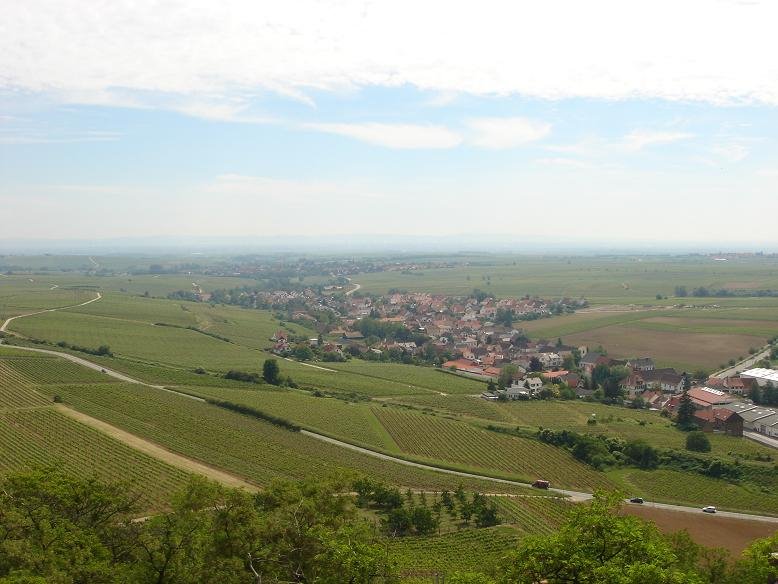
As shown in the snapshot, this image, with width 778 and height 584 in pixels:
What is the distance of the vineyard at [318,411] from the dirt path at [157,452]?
34.0 ft

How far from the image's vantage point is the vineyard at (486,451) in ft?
123

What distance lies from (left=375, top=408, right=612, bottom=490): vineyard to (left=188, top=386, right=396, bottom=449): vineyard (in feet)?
4.55

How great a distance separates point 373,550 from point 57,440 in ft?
93.8

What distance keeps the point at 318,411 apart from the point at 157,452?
47.0ft

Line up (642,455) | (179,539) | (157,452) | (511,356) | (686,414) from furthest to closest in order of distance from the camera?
1. (511,356)
2. (686,414)
3. (642,455)
4. (157,452)
5. (179,539)

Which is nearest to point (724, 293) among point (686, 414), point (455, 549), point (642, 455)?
point (686, 414)

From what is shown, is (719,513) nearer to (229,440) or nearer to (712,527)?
(712,527)

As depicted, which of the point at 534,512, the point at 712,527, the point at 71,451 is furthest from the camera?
the point at 71,451

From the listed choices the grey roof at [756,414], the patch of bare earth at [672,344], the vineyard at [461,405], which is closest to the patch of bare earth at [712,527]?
the vineyard at [461,405]

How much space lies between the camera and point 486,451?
41.1m

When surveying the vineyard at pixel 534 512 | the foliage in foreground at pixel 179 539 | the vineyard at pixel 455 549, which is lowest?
the vineyard at pixel 534 512

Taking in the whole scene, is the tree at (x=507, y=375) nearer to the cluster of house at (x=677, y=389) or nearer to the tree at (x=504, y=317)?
the cluster of house at (x=677, y=389)

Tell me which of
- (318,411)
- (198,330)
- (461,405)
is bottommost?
(461,405)

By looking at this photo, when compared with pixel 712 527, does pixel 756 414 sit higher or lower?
higher
